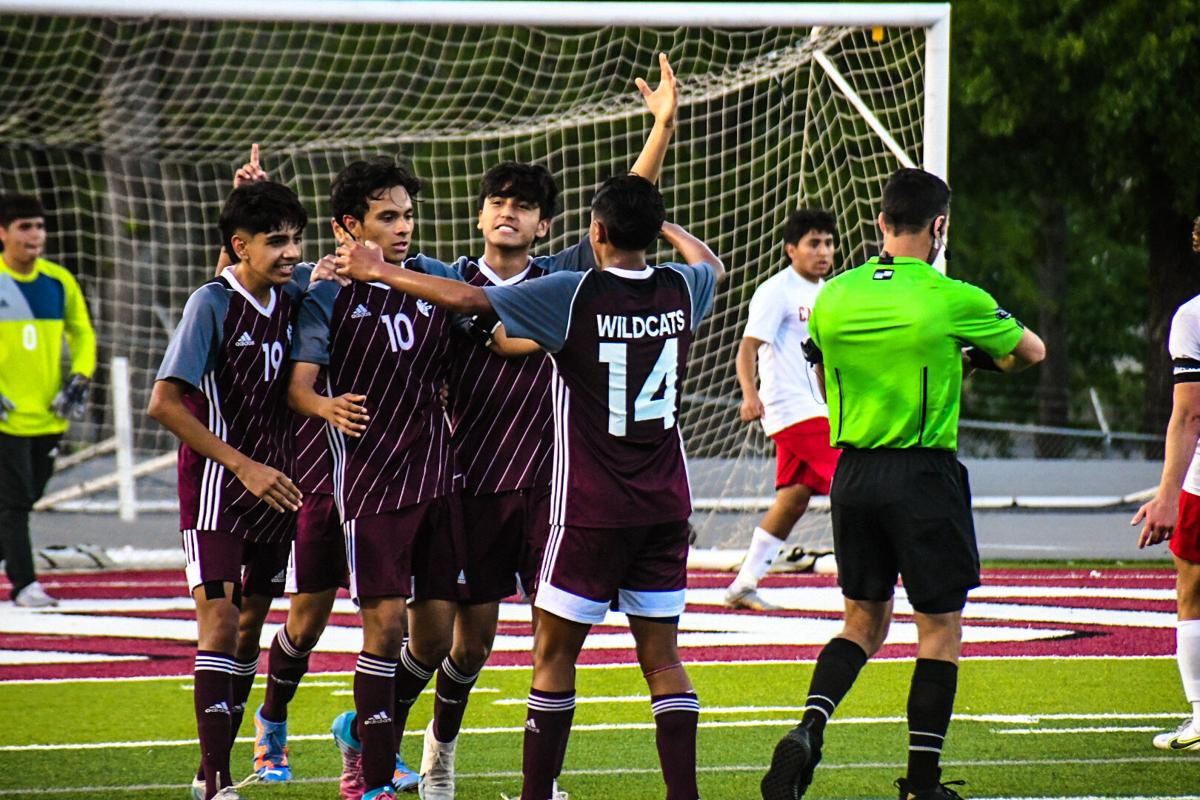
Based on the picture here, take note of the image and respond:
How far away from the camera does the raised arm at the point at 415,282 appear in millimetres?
5129

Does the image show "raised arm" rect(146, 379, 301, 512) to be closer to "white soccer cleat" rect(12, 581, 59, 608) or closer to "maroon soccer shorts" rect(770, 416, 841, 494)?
"maroon soccer shorts" rect(770, 416, 841, 494)

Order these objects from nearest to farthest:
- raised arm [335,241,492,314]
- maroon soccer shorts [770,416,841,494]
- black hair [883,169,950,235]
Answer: raised arm [335,241,492,314], black hair [883,169,950,235], maroon soccer shorts [770,416,841,494]

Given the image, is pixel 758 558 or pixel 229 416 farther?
pixel 758 558

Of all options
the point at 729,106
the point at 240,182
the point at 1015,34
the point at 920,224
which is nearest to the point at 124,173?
the point at 729,106

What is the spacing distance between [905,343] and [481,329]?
1.41 m

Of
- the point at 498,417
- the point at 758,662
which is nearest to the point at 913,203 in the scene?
the point at 498,417

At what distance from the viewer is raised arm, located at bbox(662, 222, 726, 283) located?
581cm

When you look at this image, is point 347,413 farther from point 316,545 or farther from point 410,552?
point 316,545

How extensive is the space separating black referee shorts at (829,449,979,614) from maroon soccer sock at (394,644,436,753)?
159cm

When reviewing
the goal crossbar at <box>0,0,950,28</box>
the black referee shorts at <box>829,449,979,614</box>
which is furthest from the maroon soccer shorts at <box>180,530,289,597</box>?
the goal crossbar at <box>0,0,950,28</box>

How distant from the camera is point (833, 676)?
5711 millimetres

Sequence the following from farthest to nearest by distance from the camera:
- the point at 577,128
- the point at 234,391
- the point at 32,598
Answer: the point at 577,128 < the point at 32,598 < the point at 234,391

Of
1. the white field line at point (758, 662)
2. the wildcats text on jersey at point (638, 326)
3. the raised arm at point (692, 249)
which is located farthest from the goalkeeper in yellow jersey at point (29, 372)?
the wildcats text on jersey at point (638, 326)

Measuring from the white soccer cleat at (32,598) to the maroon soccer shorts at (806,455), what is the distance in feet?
15.6
